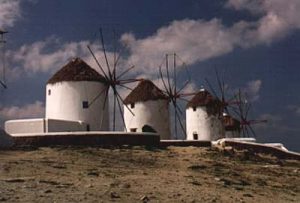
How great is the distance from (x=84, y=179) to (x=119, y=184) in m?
1.00

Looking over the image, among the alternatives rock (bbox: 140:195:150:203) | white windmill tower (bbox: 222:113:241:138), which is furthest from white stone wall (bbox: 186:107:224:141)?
rock (bbox: 140:195:150:203)

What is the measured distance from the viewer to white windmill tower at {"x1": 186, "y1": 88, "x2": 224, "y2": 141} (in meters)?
42.4

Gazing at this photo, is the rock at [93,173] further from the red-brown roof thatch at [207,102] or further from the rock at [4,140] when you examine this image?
the red-brown roof thatch at [207,102]

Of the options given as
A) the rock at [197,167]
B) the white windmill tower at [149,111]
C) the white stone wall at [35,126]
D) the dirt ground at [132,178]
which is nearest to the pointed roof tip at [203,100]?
the white windmill tower at [149,111]

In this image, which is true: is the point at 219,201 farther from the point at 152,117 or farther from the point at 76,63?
the point at 152,117

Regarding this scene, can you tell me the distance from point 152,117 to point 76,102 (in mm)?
8130

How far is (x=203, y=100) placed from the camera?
43.1 m

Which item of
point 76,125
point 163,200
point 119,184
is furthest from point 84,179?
point 76,125

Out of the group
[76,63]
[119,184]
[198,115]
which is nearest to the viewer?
[119,184]

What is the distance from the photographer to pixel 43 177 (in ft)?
44.9

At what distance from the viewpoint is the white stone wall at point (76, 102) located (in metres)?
31.6

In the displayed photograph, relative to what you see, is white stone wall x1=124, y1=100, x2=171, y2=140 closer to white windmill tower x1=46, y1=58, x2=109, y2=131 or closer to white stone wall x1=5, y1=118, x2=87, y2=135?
white windmill tower x1=46, y1=58, x2=109, y2=131

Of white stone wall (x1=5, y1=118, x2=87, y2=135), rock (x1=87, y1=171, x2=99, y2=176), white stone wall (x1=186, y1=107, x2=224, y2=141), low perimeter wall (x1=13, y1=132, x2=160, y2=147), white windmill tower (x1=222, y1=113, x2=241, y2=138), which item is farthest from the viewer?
white windmill tower (x1=222, y1=113, x2=241, y2=138)

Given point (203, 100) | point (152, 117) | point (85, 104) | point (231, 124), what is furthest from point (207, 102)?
point (85, 104)
